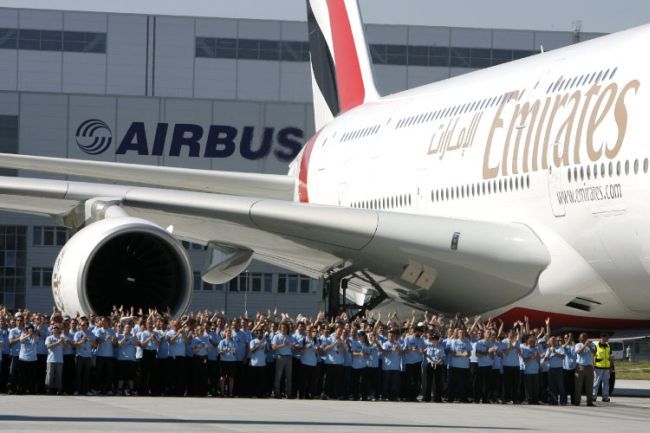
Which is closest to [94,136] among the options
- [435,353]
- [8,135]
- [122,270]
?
[8,135]

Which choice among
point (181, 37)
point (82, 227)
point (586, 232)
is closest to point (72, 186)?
point (82, 227)

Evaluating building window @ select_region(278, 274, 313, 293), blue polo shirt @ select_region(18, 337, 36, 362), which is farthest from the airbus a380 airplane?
building window @ select_region(278, 274, 313, 293)

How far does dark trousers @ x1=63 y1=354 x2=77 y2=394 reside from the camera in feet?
56.3

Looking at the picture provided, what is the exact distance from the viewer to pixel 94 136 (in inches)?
1837

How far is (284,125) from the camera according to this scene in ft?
154

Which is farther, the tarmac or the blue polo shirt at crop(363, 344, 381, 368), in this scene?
the blue polo shirt at crop(363, 344, 381, 368)

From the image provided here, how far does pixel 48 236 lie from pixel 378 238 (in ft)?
100

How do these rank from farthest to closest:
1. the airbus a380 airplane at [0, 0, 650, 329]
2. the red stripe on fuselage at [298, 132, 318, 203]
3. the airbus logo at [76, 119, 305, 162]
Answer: the airbus logo at [76, 119, 305, 162], the red stripe on fuselage at [298, 132, 318, 203], the airbus a380 airplane at [0, 0, 650, 329]

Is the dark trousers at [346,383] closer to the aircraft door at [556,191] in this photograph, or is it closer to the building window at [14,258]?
the aircraft door at [556,191]

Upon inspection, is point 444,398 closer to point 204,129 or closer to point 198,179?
point 198,179

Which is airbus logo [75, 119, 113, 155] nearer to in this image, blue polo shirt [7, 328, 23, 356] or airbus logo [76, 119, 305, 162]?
airbus logo [76, 119, 305, 162]

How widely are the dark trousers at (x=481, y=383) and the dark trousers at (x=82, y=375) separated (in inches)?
186

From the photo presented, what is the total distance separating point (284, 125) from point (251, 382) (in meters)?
29.9

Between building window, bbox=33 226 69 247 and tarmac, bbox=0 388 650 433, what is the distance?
99.8ft
